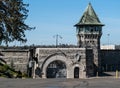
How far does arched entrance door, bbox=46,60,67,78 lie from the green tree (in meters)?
15.2

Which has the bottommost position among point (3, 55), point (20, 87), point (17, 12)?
point (20, 87)

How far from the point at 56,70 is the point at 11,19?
1888 cm

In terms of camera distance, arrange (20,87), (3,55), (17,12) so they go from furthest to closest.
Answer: (3,55)
(17,12)
(20,87)

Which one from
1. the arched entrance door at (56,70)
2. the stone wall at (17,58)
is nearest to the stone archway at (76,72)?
the arched entrance door at (56,70)

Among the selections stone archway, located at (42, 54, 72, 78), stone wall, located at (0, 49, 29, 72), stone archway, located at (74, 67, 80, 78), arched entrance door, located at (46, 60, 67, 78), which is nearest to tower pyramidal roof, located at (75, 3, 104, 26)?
arched entrance door, located at (46, 60, 67, 78)

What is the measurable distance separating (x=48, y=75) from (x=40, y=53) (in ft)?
12.4

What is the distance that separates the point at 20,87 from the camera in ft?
76.3

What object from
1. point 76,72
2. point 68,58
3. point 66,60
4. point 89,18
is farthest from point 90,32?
point 76,72

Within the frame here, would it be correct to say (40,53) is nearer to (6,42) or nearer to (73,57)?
(73,57)

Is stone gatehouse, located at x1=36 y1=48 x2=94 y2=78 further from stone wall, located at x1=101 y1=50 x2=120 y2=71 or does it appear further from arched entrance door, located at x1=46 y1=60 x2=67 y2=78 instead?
stone wall, located at x1=101 y1=50 x2=120 y2=71

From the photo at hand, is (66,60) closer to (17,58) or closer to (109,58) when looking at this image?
(17,58)

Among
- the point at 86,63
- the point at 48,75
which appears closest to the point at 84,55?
the point at 86,63

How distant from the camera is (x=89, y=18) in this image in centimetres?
8025

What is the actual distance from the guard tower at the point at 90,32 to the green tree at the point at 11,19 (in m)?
23.2
